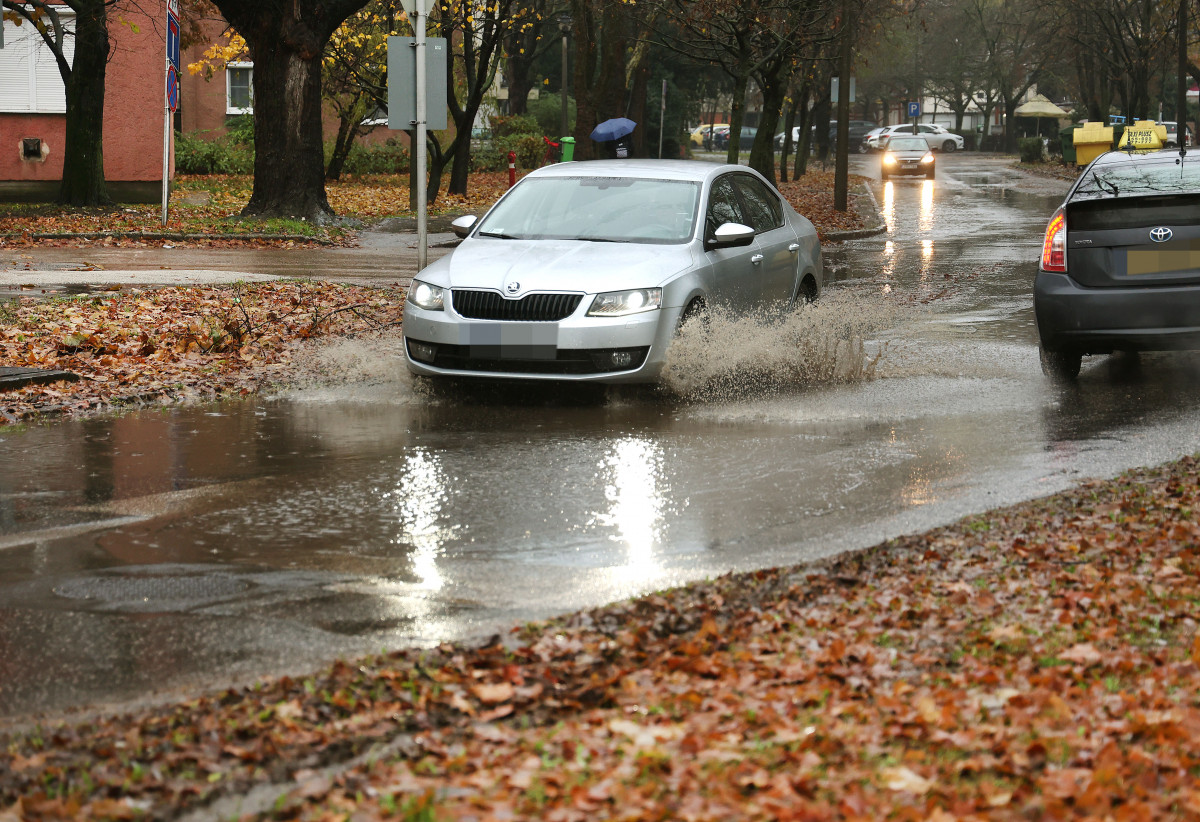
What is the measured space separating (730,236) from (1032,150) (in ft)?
190

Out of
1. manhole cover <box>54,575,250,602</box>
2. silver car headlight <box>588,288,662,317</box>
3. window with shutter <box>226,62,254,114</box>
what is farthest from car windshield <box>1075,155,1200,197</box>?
window with shutter <box>226,62,254,114</box>

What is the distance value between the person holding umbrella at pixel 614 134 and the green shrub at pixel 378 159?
15.9 metres

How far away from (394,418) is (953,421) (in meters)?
3.35

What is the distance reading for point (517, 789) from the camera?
11.1ft

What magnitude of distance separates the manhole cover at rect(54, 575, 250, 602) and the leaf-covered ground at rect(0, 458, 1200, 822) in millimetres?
1055

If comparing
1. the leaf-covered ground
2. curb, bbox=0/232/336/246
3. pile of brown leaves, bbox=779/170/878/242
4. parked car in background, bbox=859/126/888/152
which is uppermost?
parked car in background, bbox=859/126/888/152

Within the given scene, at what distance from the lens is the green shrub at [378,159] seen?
43.9 meters

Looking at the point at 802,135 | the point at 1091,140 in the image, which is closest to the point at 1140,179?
the point at 802,135

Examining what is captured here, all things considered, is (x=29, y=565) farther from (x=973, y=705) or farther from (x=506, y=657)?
(x=973, y=705)

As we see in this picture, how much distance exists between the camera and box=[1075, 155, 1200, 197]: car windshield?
368 inches

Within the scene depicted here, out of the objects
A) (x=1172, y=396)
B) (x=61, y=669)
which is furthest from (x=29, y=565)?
(x=1172, y=396)

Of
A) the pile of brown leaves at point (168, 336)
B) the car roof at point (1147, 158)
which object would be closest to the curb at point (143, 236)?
the pile of brown leaves at point (168, 336)

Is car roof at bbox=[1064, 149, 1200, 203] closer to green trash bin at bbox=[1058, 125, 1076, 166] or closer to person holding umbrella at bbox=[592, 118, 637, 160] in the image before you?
person holding umbrella at bbox=[592, 118, 637, 160]

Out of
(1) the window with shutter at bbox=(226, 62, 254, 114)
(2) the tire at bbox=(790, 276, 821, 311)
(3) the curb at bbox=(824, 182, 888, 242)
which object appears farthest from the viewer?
(1) the window with shutter at bbox=(226, 62, 254, 114)
